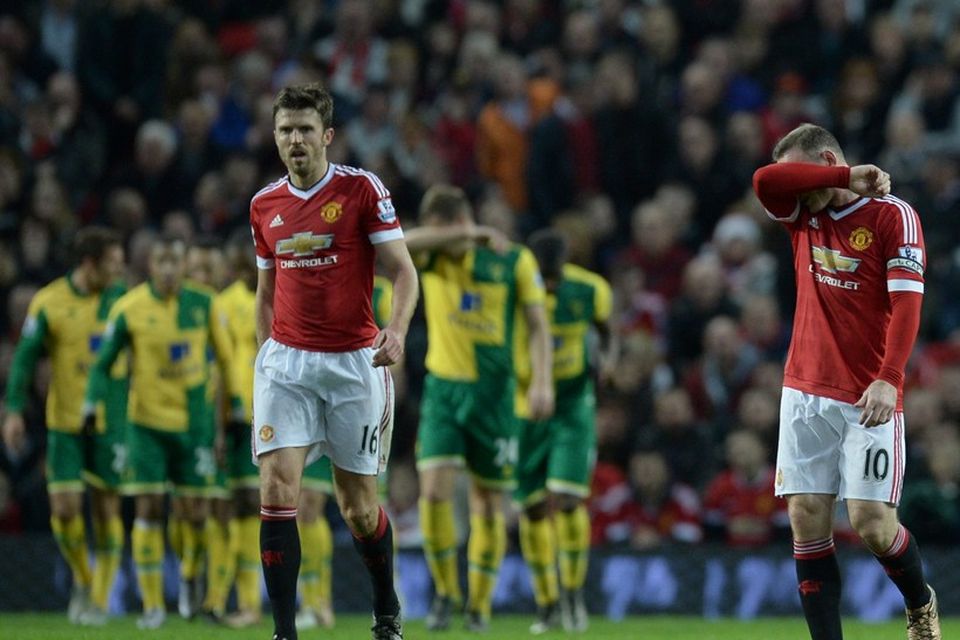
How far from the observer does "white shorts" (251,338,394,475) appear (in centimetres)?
784

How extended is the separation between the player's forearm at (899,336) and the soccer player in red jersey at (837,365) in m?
0.03

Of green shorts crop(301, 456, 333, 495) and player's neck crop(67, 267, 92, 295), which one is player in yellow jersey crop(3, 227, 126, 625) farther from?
green shorts crop(301, 456, 333, 495)

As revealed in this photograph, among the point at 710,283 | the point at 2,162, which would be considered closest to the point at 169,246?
the point at 2,162

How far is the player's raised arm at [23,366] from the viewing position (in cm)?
1196

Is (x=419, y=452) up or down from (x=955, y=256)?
down

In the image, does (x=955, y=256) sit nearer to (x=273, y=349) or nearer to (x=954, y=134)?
(x=954, y=134)

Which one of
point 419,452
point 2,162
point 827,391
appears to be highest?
point 2,162

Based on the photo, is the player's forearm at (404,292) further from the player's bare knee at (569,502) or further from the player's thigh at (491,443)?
the player's bare knee at (569,502)

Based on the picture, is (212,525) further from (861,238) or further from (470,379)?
(861,238)

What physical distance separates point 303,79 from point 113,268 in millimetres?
4878

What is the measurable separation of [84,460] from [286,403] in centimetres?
505

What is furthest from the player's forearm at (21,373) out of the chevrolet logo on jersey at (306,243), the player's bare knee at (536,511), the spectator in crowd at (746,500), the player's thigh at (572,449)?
the spectator in crowd at (746,500)

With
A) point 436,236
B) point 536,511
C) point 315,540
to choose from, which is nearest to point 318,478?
point 315,540

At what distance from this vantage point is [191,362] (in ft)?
39.7
